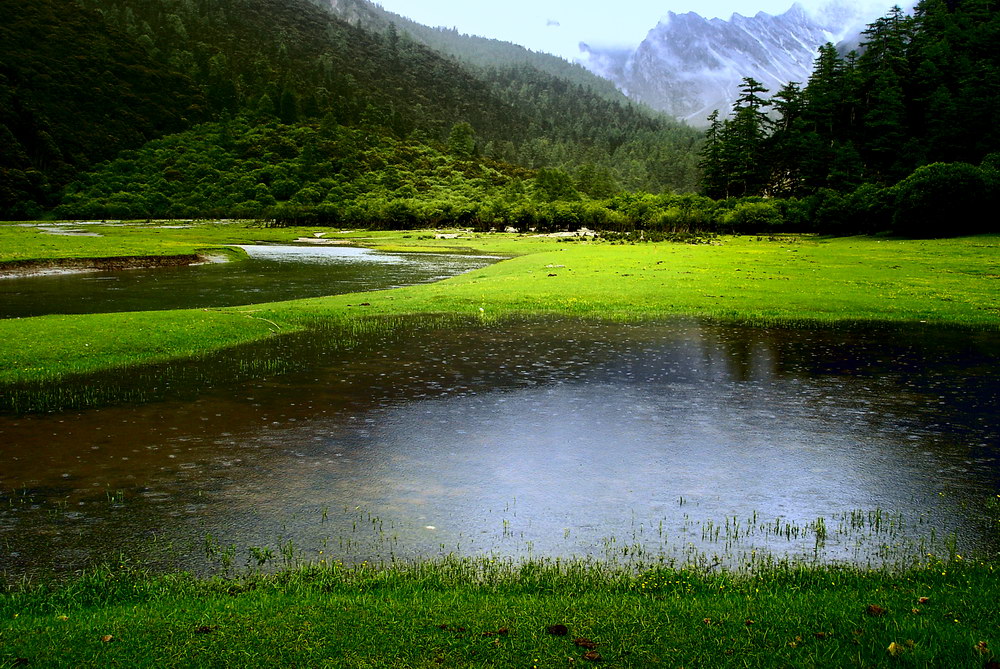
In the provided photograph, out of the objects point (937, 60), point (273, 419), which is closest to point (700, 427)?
point (273, 419)

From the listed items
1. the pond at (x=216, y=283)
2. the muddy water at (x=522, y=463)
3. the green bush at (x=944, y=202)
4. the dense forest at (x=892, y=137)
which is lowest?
the muddy water at (x=522, y=463)

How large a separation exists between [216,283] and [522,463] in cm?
4976

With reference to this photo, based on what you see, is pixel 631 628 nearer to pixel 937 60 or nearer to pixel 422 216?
pixel 937 60

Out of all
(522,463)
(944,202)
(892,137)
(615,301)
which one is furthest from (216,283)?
(892,137)

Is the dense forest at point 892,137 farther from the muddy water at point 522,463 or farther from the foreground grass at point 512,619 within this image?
the foreground grass at point 512,619

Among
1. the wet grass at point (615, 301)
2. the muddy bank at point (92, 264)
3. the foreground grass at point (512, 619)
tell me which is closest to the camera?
the foreground grass at point (512, 619)

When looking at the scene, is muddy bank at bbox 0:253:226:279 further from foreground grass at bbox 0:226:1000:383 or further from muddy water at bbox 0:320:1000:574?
muddy water at bbox 0:320:1000:574

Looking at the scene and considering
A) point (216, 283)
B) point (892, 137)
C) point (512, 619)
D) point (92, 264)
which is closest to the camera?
point (512, 619)

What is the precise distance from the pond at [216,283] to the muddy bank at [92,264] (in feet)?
7.85

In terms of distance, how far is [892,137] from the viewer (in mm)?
119750

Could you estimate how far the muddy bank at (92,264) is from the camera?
6266cm

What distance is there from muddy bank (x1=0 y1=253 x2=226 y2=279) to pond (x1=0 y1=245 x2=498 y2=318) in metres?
2.39

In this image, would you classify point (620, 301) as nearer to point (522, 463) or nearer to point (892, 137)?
point (522, 463)

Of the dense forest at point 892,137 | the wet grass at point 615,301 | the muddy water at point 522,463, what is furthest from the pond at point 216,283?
the dense forest at point 892,137
